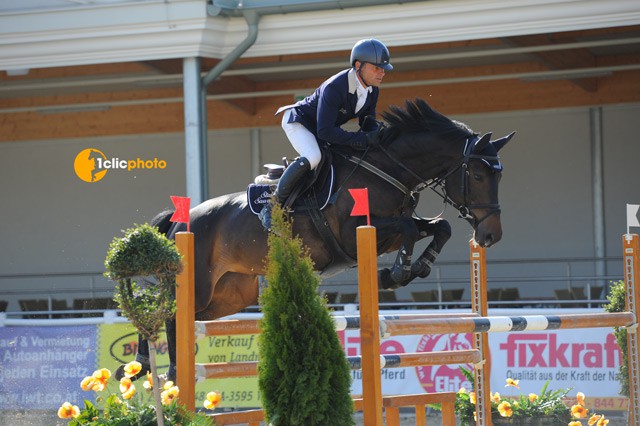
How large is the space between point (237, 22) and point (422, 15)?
181cm

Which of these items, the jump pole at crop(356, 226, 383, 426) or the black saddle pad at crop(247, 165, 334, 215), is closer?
the jump pole at crop(356, 226, 383, 426)

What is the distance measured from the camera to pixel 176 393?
3.98 metres

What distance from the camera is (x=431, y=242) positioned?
5.05 m

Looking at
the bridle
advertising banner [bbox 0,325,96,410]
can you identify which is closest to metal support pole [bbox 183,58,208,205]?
advertising banner [bbox 0,325,96,410]

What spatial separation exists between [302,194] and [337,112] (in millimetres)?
494

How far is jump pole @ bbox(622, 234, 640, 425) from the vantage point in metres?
5.17

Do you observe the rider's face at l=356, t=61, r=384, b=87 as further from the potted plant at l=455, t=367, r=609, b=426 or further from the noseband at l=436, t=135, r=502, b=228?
the potted plant at l=455, t=367, r=609, b=426

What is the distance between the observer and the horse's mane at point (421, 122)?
5297 millimetres

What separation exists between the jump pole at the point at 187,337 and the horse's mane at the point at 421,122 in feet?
5.79

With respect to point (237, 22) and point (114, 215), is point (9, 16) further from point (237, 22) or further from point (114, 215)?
point (114, 215)

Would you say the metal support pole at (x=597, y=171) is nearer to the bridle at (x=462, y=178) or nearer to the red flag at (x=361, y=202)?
the bridle at (x=462, y=178)

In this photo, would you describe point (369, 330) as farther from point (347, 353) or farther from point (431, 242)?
point (347, 353)

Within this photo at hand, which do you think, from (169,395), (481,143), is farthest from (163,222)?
(169,395)

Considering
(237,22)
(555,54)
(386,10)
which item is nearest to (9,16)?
(237,22)
